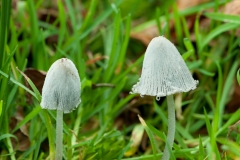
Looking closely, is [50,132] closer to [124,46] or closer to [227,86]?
[124,46]

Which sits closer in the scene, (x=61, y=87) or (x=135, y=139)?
(x=61, y=87)

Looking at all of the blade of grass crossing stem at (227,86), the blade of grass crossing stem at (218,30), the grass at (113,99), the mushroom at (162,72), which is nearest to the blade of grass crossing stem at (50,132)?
the grass at (113,99)

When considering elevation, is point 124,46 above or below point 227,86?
above

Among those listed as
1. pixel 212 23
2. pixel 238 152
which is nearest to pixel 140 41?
pixel 212 23

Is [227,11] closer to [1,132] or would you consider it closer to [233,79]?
[233,79]

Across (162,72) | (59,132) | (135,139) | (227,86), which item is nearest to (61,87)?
(59,132)

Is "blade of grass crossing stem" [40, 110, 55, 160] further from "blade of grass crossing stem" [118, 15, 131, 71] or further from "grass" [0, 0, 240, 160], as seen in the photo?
"blade of grass crossing stem" [118, 15, 131, 71]

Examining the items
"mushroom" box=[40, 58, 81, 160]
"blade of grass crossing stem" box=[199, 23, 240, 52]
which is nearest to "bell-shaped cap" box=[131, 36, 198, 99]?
"mushroom" box=[40, 58, 81, 160]
